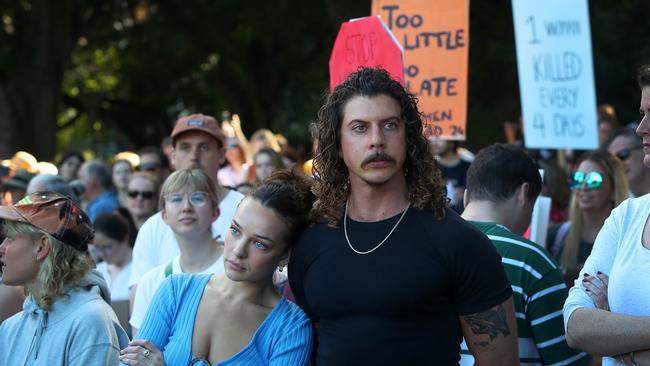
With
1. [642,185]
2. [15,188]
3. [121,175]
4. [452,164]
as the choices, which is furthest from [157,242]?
[121,175]

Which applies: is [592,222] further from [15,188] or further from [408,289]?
[15,188]

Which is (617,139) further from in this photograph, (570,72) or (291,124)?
(291,124)

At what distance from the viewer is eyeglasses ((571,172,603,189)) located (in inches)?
250

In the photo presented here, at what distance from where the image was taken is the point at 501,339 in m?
3.43

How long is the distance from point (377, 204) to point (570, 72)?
480 centimetres

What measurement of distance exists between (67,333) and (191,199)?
169 centimetres

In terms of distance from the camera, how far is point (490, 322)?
3.40 meters

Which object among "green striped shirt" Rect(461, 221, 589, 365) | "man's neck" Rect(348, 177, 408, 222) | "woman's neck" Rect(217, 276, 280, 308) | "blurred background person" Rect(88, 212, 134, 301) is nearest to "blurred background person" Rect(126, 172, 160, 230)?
"blurred background person" Rect(88, 212, 134, 301)

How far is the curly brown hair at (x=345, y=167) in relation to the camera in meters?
3.52

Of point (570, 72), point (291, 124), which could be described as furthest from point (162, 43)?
point (570, 72)

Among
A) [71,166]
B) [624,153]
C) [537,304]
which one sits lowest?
[537,304]

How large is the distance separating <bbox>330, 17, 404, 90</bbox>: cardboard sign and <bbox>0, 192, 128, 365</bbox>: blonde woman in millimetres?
1961

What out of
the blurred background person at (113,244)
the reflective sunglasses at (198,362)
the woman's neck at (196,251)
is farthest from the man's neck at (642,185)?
the reflective sunglasses at (198,362)

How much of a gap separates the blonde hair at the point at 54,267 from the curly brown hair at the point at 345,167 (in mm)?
1182
